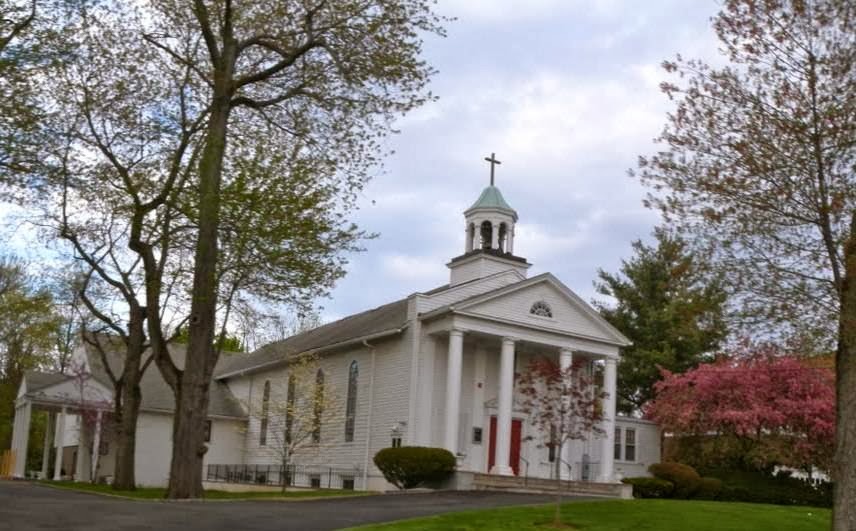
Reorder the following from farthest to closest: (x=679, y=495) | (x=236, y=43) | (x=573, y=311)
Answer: (x=573, y=311) < (x=679, y=495) < (x=236, y=43)

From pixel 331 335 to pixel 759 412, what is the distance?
57.6ft

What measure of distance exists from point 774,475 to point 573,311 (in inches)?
432

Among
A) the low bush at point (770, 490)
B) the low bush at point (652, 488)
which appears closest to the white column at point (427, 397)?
the low bush at point (652, 488)

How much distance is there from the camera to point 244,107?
88.9ft

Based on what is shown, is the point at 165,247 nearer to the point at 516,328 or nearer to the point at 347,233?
the point at 347,233

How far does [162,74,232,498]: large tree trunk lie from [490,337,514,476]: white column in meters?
12.0

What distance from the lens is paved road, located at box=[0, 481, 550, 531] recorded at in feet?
53.6

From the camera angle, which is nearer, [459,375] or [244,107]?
[244,107]

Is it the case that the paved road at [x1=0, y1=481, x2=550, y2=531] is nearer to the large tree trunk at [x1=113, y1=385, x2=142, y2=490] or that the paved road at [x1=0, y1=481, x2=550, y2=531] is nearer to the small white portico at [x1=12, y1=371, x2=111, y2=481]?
the large tree trunk at [x1=113, y1=385, x2=142, y2=490]

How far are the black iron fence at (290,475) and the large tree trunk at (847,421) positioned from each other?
20.5 metres

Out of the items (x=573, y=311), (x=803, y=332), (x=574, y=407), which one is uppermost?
(x=573, y=311)

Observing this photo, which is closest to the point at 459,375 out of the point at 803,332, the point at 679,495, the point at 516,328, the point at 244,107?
the point at 516,328

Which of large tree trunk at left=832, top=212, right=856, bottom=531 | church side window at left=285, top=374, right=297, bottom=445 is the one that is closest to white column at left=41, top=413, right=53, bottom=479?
church side window at left=285, top=374, right=297, bottom=445

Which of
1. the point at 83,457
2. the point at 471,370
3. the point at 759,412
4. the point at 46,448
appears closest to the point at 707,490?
the point at 759,412
